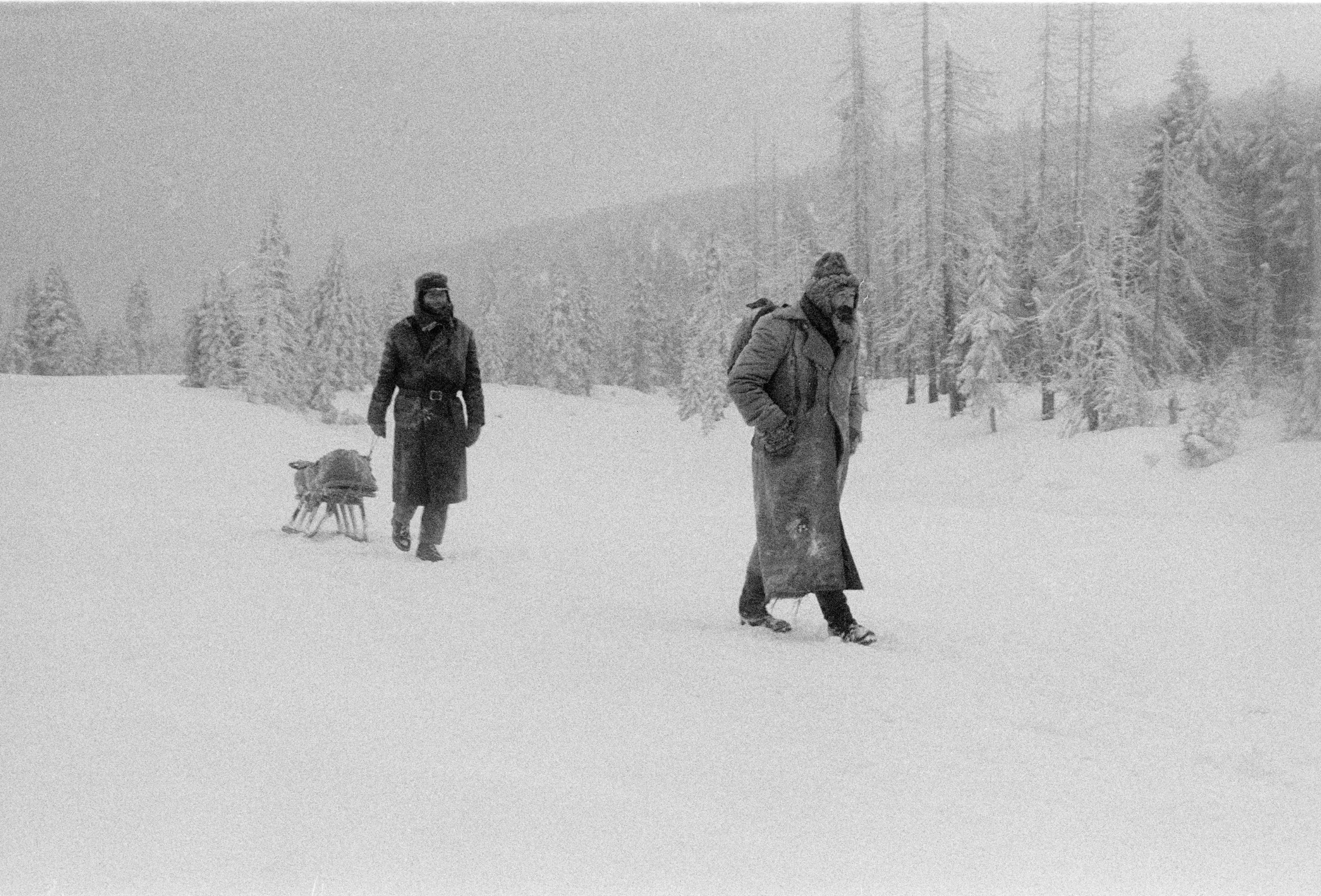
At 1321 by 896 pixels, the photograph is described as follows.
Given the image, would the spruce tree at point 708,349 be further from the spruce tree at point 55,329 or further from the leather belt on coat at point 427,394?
the spruce tree at point 55,329

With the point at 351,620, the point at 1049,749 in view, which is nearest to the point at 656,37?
the point at 351,620

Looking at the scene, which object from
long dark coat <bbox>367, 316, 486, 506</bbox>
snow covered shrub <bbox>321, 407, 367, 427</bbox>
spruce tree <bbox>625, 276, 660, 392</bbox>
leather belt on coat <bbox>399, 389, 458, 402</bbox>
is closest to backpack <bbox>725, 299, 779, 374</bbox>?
long dark coat <bbox>367, 316, 486, 506</bbox>

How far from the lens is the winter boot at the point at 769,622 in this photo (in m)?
4.79

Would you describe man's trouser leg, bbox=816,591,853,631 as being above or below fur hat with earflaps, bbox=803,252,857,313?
below

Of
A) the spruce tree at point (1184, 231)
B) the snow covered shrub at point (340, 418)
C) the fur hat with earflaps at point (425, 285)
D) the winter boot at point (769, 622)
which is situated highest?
the spruce tree at point (1184, 231)

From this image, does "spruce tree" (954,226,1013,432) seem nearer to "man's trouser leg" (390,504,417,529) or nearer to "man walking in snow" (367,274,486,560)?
"man walking in snow" (367,274,486,560)

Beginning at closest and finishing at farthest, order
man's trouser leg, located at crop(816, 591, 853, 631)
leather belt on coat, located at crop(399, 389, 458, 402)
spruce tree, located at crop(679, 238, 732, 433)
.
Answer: man's trouser leg, located at crop(816, 591, 853, 631) → leather belt on coat, located at crop(399, 389, 458, 402) → spruce tree, located at crop(679, 238, 732, 433)

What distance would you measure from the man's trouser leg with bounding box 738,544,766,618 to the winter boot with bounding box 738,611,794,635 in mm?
15

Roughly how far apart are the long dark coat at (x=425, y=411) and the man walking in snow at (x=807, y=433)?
2899 mm

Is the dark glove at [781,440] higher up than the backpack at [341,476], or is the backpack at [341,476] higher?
the dark glove at [781,440]

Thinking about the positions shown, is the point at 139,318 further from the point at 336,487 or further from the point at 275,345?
the point at 275,345

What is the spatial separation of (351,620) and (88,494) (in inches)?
125

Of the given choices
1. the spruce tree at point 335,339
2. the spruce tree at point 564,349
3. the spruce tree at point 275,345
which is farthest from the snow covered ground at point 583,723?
the spruce tree at point 564,349

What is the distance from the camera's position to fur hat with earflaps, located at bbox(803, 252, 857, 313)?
4.62m
